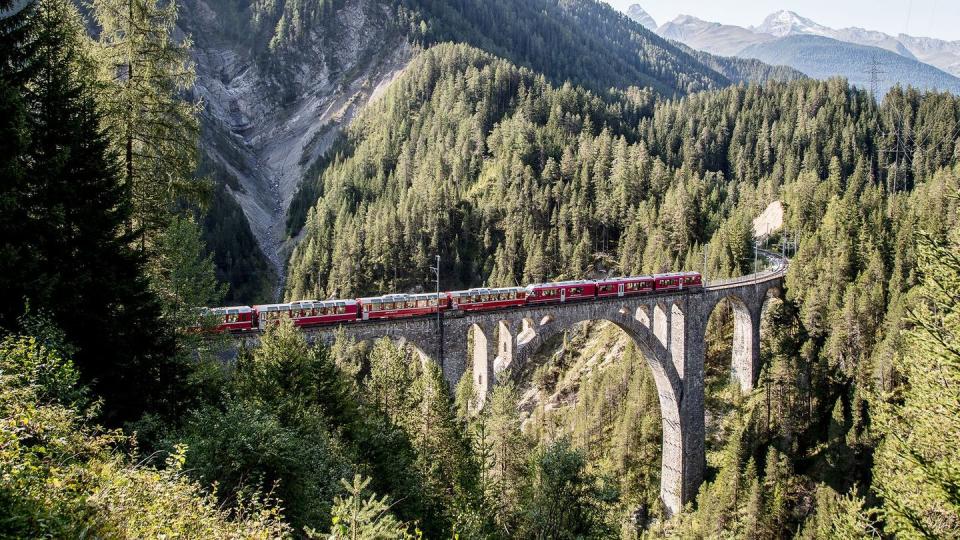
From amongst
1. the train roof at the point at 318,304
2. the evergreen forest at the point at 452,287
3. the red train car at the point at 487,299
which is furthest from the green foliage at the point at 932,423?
the train roof at the point at 318,304

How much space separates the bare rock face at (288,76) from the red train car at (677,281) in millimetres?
118078

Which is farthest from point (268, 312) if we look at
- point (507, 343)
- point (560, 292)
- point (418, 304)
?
point (560, 292)

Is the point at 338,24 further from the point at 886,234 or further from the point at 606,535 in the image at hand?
the point at 606,535

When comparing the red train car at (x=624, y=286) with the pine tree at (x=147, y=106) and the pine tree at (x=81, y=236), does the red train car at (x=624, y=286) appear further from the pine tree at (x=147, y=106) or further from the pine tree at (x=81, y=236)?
the pine tree at (x=81, y=236)

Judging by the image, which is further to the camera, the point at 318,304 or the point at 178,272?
the point at 318,304

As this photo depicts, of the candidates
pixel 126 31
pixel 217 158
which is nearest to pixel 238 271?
pixel 217 158

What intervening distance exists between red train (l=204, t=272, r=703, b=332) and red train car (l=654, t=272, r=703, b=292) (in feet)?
0.39

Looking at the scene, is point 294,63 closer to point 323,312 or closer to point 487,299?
point 487,299

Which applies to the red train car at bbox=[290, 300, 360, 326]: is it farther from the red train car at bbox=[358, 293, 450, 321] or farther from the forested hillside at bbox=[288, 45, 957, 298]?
the forested hillside at bbox=[288, 45, 957, 298]

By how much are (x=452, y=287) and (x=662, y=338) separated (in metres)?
46.1

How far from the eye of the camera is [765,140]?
12194cm

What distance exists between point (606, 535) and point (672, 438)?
32.6 metres

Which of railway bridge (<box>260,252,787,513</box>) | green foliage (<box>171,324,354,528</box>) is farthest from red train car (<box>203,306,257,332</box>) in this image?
green foliage (<box>171,324,354,528</box>)

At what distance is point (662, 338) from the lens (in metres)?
49.1
